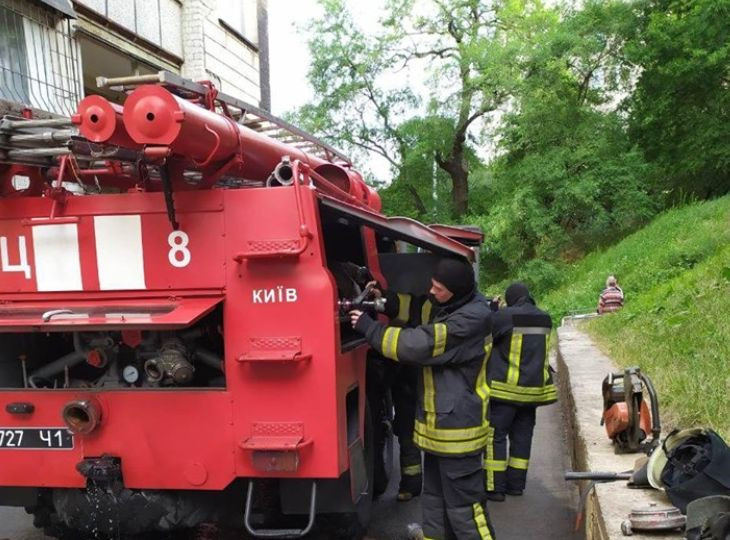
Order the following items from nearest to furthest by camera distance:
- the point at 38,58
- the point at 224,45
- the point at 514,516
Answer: the point at 514,516, the point at 38,58, the point at 224,45

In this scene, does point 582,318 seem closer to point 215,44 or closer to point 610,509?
point 215,44

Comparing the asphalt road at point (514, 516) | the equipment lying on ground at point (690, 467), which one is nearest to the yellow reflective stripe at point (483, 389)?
the equipment lying on ground at point (690, 467)

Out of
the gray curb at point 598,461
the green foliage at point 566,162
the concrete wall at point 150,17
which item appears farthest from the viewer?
the green foliage at point 566,162

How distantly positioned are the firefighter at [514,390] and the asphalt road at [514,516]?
7.6 inches

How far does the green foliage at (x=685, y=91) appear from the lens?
18500 mm

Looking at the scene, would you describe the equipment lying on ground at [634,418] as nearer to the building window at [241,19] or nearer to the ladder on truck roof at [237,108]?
the ladder on truck roof at [237,108]

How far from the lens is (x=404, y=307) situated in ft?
13.8

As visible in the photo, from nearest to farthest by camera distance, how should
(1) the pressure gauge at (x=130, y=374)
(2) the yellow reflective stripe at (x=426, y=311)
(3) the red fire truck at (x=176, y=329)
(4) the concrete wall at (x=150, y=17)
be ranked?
1. (3) the red fire truck at (x=176, y=329)
2. (1) the pressure gauge at (x=130, y=374)
3. (2) the yellow reflective stripe at (x=426, y=311)
4. (4) the concrete wall at (x=150, y=17)

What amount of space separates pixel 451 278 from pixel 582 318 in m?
10.7

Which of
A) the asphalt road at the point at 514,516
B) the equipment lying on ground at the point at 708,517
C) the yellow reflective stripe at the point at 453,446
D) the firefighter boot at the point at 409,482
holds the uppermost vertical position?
the equipment lying on ground at the point at 708,517

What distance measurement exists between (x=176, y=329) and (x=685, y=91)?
69.6ft

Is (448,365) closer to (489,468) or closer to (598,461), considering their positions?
(598,461)

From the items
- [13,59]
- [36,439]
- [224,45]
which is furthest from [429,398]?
[224,45]

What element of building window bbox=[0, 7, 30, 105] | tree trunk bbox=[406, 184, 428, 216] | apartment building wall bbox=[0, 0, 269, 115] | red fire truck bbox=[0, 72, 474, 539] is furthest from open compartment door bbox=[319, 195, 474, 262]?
tree trunk bbox=[406, 184, 428, 216]
